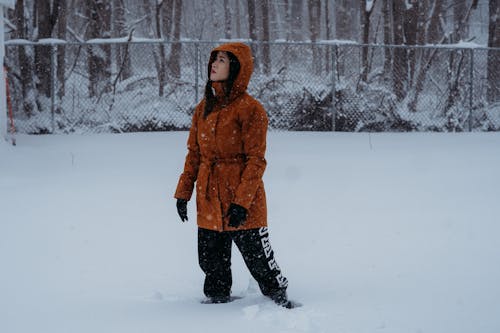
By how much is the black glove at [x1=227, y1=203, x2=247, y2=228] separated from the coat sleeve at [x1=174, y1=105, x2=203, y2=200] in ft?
1.37

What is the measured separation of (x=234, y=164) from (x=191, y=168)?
0.34 metres

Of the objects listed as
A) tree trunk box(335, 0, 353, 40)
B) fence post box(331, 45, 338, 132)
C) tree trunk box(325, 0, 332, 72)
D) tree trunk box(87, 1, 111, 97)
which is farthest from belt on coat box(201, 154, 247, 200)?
tree trunk box(335, 0, 353, 40)

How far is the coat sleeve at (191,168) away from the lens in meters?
3.74

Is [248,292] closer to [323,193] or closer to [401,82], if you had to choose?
[323,193]

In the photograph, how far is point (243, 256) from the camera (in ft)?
12.2

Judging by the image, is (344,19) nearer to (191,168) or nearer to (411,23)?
(411,23)

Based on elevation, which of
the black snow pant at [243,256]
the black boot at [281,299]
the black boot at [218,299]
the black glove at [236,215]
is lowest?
the black boot at [218,299]

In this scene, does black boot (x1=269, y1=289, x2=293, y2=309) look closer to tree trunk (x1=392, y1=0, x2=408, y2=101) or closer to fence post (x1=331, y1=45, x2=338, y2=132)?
fence post (x1=331, y1=45, x2=338, y2=132)

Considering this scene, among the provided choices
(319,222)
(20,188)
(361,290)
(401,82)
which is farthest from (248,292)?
(401,82)

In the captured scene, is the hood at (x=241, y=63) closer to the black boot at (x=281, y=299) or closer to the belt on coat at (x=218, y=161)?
the belt on coat at (x=218, y=161)

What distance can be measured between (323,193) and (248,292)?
138 inches

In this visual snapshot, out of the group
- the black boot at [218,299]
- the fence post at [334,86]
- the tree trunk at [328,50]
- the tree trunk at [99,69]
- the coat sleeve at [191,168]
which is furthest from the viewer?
the tree trunk at [328,50]

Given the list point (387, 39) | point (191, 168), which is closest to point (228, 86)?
point (191, 168)

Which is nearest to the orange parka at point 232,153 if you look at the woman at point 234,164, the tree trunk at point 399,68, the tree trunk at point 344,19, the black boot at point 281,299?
the woman at point 234,164
